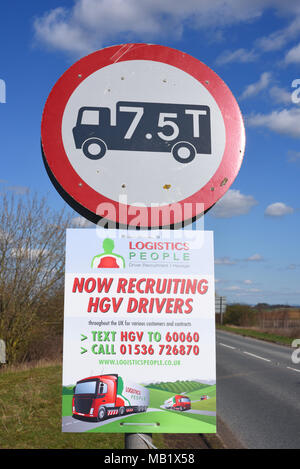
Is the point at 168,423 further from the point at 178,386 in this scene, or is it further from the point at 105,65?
the point at 105,65

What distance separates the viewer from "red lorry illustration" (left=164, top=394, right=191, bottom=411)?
4.30 ft

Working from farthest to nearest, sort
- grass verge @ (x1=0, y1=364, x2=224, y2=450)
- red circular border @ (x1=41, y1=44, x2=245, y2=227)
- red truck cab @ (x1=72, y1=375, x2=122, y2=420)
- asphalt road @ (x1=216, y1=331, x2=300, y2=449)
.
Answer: asphalt road @ (x1=216, y1=331, x2=300, y2=449) < grass verge @ (x1=0, y1=364, x2=224, y2=450) < red circular border @ (x1=41, y1=44, x2=245, y2=227) < red truck cab @ (x1=72, y1=375, x2=122, y2=420)

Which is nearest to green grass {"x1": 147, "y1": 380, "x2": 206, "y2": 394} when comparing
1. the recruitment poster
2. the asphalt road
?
the recruitment poster

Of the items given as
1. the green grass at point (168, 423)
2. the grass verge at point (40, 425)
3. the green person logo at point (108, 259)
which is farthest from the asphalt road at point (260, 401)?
the green person logo at point (108, 259)

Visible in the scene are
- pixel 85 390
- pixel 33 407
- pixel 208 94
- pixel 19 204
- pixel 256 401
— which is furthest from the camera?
pixel 19 204

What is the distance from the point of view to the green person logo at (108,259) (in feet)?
4.44

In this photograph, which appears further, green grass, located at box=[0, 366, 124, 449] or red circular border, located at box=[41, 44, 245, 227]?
green grass, located at box=[0, 366, 124, 449]

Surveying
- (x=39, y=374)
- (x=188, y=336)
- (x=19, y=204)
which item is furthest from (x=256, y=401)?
(x=188, y=336)

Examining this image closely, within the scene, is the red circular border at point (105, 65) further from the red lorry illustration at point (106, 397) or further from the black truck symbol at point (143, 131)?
the red lorry illustration at point (106, 397)

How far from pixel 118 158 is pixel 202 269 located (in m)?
0.46

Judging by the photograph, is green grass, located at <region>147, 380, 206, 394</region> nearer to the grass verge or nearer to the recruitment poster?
the recruitment poster

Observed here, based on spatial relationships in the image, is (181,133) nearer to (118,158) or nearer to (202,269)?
(118,158)

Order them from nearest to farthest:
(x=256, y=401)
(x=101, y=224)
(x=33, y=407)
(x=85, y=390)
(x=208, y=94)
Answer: (x=85, y=390) → (x=101, y=224) → (x=208, y=94) → (x=33, y=407) → (x=256, y=401)

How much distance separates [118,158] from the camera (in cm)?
147
